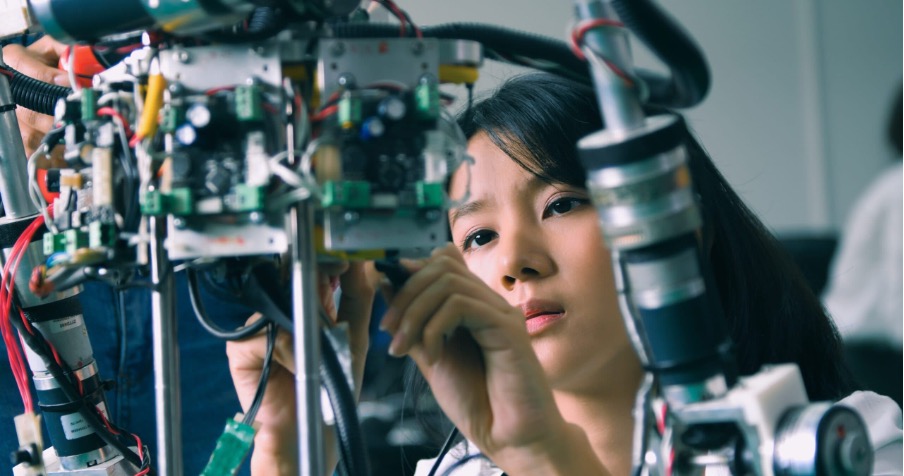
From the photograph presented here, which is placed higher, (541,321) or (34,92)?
(34,92)

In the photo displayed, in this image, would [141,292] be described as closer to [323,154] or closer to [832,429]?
[323,154]

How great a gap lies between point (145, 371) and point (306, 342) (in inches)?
37.6

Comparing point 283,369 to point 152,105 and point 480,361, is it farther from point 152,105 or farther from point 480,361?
point 152,105

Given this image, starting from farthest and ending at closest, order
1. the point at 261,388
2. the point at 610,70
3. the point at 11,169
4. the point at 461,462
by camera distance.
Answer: the point at 461,462, the point at 11,169, the point at 261,388, the point at 610,70

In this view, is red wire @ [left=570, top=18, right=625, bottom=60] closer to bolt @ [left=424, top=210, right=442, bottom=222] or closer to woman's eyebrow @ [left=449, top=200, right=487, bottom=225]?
bolt @ [left=424, top=210, right=442, bottom=222]

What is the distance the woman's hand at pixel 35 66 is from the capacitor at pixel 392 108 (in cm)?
59

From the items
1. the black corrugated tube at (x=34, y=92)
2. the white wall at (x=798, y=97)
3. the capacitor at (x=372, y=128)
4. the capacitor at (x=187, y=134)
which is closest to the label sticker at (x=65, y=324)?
the black corrugated tube at (x=34, y=92)

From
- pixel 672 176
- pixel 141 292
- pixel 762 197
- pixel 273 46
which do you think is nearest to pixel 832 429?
pixel 672 176

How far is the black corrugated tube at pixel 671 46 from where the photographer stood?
26.4 inches

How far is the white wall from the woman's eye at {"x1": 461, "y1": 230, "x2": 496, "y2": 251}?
7.47 feet

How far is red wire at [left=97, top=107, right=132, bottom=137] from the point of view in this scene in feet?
2.64

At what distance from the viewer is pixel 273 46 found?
76cm

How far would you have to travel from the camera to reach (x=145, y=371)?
5.24 feet

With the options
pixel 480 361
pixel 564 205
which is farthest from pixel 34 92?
pixel 564 205
